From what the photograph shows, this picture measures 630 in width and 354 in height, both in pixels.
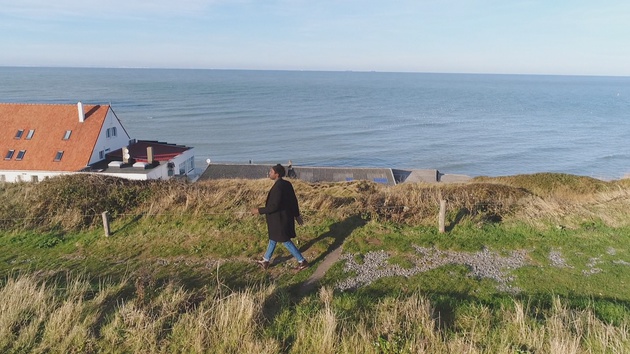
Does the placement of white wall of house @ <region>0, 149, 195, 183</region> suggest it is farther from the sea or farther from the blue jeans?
the blue jeans

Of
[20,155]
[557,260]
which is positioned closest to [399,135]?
[20,155]

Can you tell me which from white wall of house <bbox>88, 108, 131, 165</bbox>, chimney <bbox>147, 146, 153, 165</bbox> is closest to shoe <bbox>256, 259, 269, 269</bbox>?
chimney <bbox>147, 146, 153, 165</bbox>

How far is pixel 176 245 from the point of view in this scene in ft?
35.3

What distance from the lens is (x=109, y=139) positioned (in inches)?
1256

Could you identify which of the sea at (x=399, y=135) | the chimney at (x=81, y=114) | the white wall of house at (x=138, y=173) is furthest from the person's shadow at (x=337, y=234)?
the chimney at (x=81, y=114)

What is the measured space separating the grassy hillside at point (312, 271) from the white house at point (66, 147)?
14603 mm

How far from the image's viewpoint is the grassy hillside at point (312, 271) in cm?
570

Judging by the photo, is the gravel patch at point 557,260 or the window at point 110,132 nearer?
the gravel patch at point 557,260

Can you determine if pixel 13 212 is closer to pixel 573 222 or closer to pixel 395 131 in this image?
pixel 573 222

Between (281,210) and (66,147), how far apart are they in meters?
27.3

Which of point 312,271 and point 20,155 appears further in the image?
point 20,155

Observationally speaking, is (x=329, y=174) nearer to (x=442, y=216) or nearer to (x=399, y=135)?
(x=442, y=216)

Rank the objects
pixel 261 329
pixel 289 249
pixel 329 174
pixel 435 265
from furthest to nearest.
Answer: pixel 329 174 < pixel 435 265 < pixel 289 249 < pixel 261 329

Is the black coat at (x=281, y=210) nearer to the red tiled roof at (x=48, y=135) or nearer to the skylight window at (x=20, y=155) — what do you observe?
the red tiled roof at (x=48, y=135)
